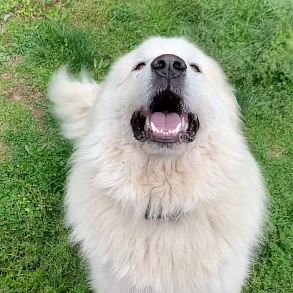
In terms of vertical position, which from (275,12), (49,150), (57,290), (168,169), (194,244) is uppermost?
(275,12)

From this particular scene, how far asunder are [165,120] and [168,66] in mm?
265

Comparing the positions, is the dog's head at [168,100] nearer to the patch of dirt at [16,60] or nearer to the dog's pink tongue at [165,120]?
the dog's pink tongue at [165,120]

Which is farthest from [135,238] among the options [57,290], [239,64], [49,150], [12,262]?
[239,64]

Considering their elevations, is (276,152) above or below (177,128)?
below

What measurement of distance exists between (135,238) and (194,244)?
0.93 feet

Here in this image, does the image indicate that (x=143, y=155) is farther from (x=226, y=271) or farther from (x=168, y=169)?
(x=226, y=271)

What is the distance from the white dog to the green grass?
0.80m

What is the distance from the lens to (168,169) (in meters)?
2.19

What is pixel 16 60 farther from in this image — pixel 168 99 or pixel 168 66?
pixel 168 66

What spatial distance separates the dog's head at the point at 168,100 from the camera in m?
2.11

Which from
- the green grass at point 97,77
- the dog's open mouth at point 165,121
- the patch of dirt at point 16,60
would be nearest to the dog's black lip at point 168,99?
the dog's open mouth at point 165,121

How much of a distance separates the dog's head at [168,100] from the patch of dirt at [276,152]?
4.08ft

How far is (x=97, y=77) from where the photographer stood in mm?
3816

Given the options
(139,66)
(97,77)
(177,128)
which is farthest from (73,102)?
(177,128)
